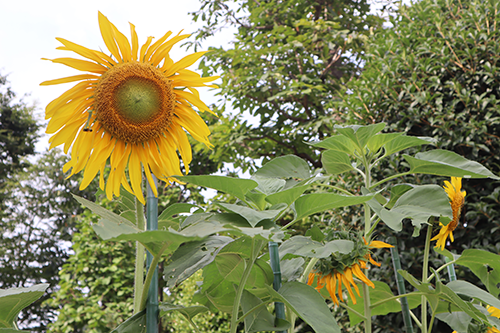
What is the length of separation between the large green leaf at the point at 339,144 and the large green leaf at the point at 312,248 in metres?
0.20

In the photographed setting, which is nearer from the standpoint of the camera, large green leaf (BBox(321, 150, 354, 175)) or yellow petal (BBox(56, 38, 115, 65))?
yellow petal (BBox(56, 38, 115, 65))

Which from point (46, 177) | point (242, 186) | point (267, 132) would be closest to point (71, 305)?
point (267, 132)

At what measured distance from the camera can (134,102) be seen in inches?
20.4

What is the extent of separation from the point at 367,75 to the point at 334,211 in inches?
35.2

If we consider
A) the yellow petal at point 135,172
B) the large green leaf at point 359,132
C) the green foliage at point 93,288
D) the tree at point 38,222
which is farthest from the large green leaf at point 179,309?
the tree at point 38,222

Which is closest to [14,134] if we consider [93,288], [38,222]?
[38,222]

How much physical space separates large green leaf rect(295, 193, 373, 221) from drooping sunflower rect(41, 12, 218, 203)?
179 millimetres

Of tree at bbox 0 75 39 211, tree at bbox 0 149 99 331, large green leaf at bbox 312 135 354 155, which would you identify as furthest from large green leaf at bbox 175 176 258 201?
tree at bbox 0 75 39 211

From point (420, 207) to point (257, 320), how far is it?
27 cm

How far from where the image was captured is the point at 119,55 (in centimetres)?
51

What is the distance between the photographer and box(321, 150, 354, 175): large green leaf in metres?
0.66

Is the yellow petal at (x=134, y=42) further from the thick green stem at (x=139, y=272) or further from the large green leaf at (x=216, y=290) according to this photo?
the large green leaf at (x=216, y=290)

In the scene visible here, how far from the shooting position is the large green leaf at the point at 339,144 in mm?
635

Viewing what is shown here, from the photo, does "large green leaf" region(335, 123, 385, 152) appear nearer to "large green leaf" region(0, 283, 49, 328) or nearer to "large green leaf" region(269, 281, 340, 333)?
"large green leaf" region(269, 281, 340, 333)
